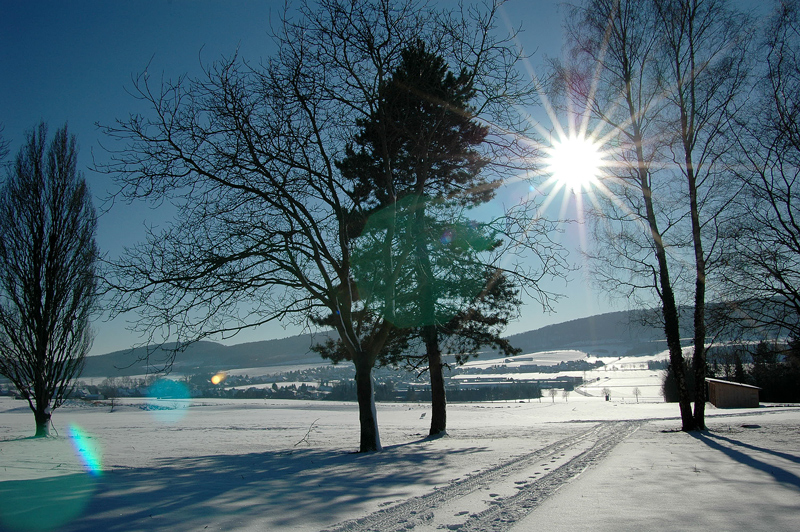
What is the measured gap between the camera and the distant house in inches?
1212

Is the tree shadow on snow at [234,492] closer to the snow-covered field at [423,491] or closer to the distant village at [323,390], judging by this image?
the snow-covered field at [423,491]

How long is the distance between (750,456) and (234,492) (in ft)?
28.4

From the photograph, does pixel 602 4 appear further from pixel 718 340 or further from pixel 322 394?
pixel 322 394

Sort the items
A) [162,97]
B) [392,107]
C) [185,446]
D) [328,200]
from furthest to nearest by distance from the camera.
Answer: [185,446] < [328,200] < [392,107] < [162,97]

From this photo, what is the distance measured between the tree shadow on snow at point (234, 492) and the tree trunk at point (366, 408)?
50.7 inches

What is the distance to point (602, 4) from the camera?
1405 cm

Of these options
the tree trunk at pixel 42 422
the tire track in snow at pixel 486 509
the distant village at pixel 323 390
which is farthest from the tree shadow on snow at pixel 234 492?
the distant village at pixel 323 390

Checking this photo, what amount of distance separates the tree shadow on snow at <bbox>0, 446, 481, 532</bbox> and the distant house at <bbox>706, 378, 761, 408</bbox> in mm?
31382

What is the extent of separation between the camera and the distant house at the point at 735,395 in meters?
30.8

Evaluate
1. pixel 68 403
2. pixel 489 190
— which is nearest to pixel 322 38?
pixel 489 190

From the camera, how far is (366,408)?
10609mm

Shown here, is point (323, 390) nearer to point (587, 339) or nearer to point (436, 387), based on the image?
point (436, 387)

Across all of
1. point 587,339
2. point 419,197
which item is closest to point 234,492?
point 419,197

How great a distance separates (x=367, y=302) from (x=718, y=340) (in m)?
10.0
